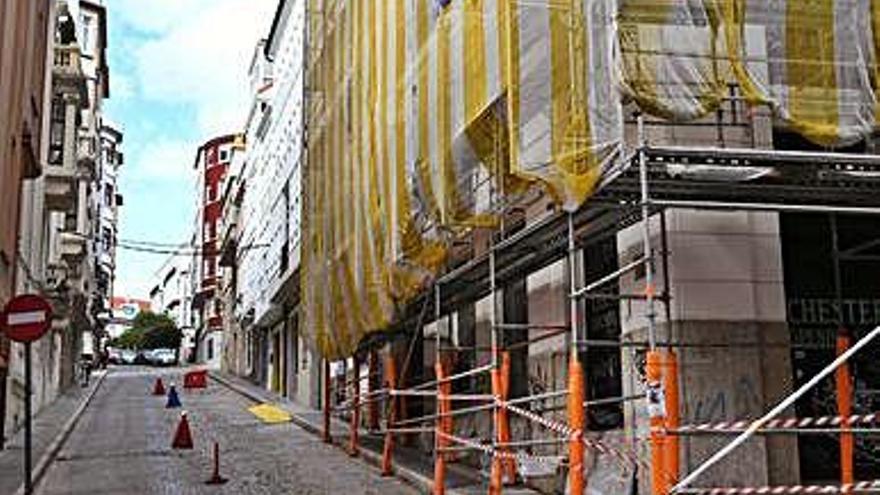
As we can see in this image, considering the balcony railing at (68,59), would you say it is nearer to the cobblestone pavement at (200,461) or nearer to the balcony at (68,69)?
the balcony at (68,69)

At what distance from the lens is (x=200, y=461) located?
16.7 meters

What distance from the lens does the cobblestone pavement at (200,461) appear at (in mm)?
13594

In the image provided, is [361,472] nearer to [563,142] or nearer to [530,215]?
[530,215]

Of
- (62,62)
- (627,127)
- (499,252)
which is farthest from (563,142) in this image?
(62,62)

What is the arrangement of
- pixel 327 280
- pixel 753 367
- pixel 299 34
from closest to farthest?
1. pixel 753 367
2. pixel 327 280
3. pixel 299 34

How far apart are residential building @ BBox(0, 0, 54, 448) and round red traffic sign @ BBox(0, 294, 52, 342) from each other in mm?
3016

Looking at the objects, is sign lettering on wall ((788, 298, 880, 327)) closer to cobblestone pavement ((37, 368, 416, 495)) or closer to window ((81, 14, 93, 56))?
cobblestone pavement ((37, 368, 416, 495))

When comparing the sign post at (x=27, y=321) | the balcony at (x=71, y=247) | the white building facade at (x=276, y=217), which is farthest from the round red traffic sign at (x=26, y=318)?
the balcony at (x=71, y=247)

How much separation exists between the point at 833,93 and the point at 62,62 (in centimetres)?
2324

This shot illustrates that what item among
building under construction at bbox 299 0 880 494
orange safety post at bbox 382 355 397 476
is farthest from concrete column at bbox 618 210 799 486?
orange safety post at bbox 382 355 397 476

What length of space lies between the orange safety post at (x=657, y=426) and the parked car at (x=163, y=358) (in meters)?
67.8

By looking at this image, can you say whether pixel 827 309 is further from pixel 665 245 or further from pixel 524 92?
pixel 524 92

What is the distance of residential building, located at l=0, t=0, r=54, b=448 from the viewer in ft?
48.4

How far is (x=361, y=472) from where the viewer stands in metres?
15.0
